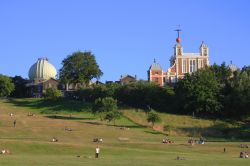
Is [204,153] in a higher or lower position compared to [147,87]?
lower

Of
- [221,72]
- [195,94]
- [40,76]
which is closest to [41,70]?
[40,76]

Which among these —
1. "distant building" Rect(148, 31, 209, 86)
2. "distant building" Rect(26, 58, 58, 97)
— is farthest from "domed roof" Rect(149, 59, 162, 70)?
"distant building" Rect(26, 58, 58, 97)

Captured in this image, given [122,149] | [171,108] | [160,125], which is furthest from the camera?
[171,108]

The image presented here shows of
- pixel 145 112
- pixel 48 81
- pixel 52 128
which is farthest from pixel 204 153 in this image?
pixel 48 81

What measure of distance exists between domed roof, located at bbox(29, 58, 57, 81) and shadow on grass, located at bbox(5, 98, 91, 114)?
160ft

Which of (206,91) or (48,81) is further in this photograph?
(48,81)

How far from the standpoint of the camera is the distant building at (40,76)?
171 meters

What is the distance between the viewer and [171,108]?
113m

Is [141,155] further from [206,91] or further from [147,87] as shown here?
[147,87]

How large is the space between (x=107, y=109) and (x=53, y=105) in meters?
27.6

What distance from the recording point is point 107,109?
94.8 metres

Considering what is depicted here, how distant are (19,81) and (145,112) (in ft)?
258

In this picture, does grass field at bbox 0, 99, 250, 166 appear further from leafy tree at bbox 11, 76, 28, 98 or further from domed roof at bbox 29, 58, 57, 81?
domed roof at bbox 29, 58, 57, 81

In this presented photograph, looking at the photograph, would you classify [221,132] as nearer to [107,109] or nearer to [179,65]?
[107,109]
